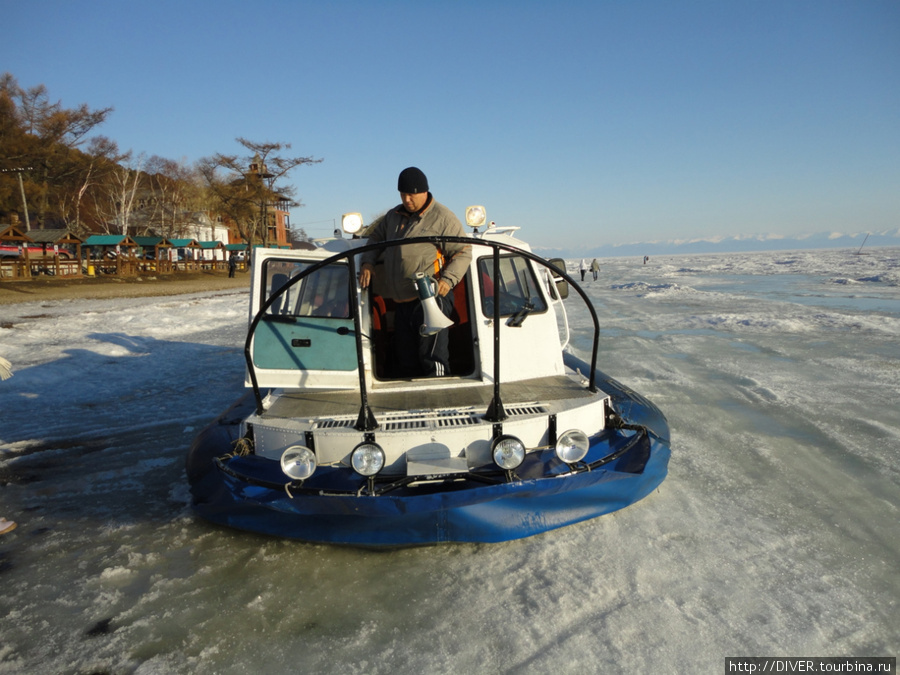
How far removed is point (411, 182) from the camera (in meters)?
4.26

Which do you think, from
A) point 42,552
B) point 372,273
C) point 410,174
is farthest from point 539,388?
point 42,552

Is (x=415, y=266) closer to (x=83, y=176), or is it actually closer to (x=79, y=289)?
(x=79, y=289)

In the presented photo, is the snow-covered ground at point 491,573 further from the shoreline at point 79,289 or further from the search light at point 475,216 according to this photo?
the shoreline at point 79,289

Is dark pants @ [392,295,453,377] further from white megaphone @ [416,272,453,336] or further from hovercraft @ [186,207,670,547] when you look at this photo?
white megaphone @ [416,272,453,336]

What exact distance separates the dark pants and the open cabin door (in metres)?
0.47

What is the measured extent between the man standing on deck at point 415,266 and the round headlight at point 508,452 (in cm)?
121

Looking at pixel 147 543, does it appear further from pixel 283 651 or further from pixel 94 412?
pixel 94 412

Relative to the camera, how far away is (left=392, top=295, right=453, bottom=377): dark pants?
4.71 m

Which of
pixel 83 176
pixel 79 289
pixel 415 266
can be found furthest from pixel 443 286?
pixel 83 176

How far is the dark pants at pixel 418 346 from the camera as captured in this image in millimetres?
4715

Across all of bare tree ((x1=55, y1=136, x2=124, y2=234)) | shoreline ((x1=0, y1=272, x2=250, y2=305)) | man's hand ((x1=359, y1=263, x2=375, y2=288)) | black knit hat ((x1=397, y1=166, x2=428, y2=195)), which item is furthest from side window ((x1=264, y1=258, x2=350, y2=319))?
bare tree ((x1=55, y1=136, x2=124, y2=234))

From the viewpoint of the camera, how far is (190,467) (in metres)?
4.37

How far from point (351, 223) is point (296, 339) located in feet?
4.40

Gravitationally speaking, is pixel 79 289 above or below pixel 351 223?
below
